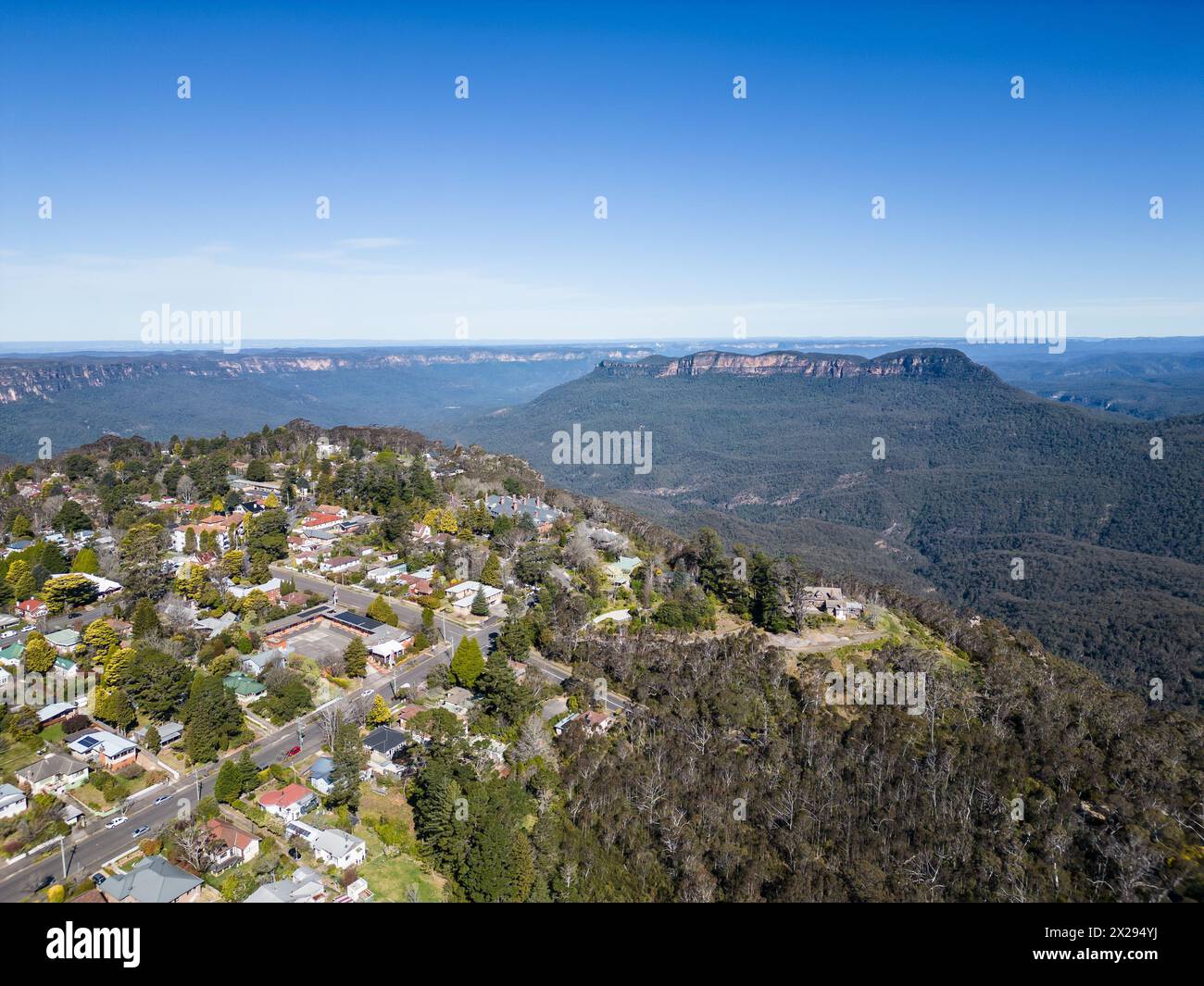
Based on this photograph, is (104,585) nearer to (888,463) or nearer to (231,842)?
(231,842)

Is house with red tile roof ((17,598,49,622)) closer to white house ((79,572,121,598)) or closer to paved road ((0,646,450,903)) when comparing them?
white house ((79,572,121,598))

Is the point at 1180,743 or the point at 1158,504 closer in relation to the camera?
the point at 1180,743

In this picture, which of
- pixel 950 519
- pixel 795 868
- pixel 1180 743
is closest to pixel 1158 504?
pixel 950 519

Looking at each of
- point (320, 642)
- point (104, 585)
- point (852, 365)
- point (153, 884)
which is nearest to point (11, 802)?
point (153, 884)

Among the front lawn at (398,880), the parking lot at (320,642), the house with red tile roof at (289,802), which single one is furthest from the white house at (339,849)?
the parking lot at (320,642)

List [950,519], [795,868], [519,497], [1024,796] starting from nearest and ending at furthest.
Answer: [795,868] < [1024,796] < [519,497] < [950,519]
